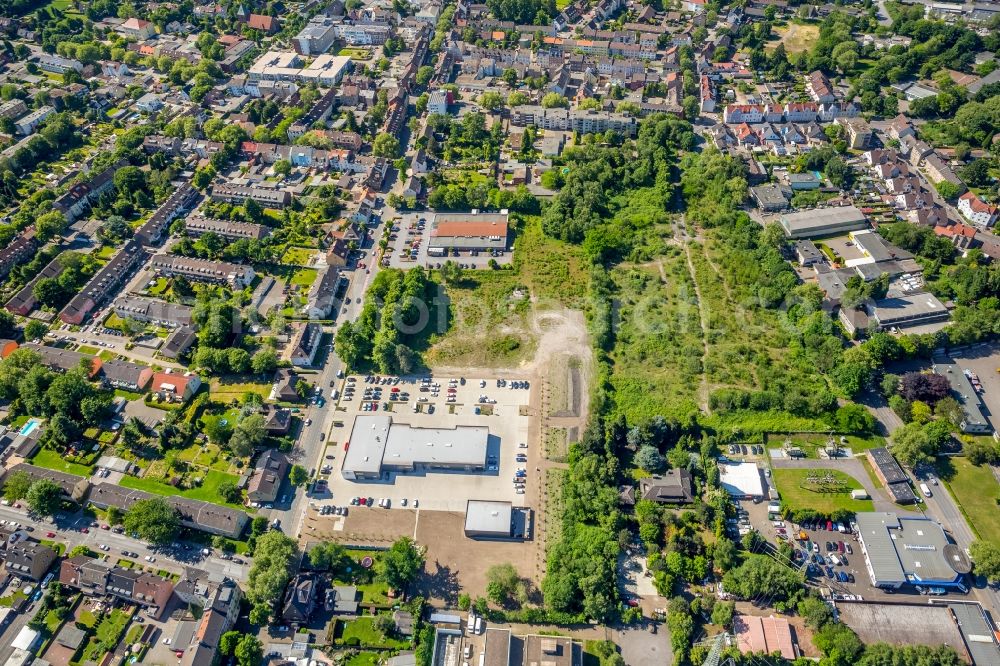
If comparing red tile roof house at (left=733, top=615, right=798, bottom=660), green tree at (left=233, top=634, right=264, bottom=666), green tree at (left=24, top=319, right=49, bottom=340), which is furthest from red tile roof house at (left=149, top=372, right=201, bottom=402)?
red tile roof house at (left=733, top=615, right=798, bottom=660)

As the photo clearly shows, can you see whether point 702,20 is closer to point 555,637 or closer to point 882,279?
point 882,279

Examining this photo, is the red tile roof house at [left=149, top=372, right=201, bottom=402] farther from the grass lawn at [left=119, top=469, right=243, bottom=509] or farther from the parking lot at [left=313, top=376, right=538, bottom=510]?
the parking lot at [left=313, top=376, right=538, bottom=510]

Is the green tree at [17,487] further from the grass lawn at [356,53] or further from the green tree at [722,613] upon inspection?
the grass lawn at [356,53]

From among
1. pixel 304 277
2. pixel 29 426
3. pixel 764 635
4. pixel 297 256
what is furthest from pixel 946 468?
pixel 29 426

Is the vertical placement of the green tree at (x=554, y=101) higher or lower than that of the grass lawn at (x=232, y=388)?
higher

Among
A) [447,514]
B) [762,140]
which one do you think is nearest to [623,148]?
[762,140]

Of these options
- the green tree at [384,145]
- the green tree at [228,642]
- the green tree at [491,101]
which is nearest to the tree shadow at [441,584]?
the green tree at [228,642]

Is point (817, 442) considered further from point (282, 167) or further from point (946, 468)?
point (282, 167)

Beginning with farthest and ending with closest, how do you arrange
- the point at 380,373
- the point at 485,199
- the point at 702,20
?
1. the point at 702,20
2. the point at 485,199
3. the point at 380,373
